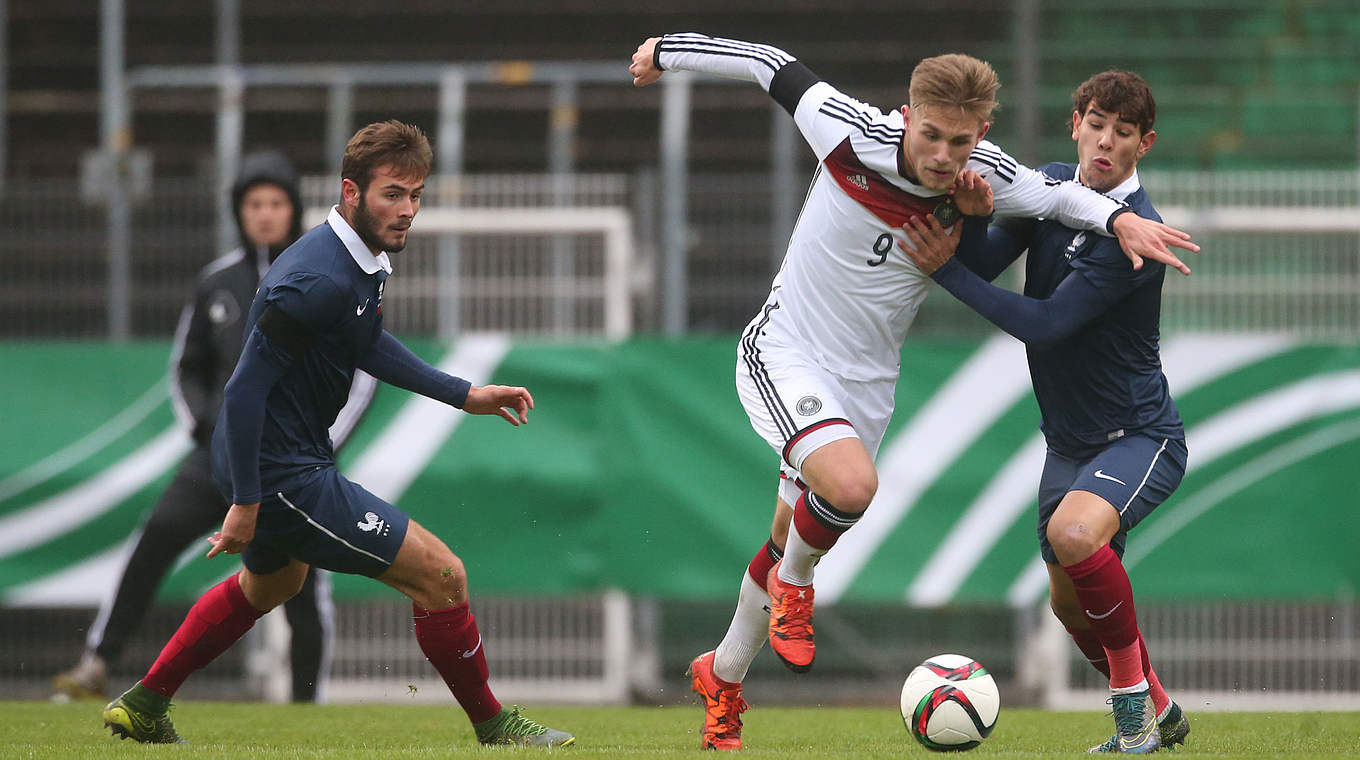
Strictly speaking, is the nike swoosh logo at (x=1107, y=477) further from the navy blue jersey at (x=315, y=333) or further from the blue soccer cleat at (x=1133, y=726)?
the navy blue jersey at (x=315, y=333)

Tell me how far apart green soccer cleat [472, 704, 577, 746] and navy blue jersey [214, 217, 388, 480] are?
112cm

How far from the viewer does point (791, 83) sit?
5.50 meters

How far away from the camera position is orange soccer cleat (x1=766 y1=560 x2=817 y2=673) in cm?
525

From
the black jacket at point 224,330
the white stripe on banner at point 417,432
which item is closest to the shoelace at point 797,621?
the black jacket at point 224,330

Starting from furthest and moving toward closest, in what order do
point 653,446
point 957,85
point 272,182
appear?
point 653,446, point 272,182, point 957,85

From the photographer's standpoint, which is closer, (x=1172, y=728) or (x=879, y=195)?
(x=879, y=195)

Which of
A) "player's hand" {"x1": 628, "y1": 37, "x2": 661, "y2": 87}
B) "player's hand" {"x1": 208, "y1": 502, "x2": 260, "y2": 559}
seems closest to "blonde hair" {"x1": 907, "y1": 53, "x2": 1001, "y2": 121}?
"player's hand" {"x1": 628, "y1": 37, "x2": 661, "y2": 87}

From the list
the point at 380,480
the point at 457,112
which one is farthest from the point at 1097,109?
the point at 457,112

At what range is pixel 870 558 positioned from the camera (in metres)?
8.73

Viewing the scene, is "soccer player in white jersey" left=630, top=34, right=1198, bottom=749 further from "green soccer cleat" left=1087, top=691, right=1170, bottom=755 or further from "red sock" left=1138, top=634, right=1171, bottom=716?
"red sock" left=1138, top=634, right=1171, bottom=716

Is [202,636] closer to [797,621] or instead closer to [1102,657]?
[797,621]

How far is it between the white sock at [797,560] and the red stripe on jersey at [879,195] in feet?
3.63

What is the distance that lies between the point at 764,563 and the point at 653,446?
3.19m

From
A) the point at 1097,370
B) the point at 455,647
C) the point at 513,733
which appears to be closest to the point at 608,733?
the point at 513,733
